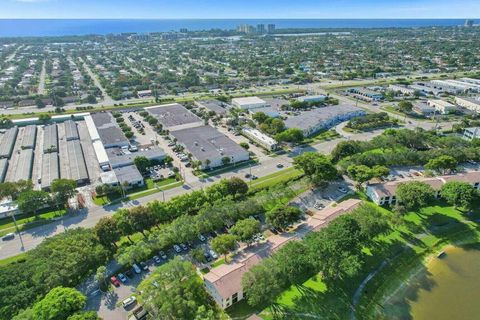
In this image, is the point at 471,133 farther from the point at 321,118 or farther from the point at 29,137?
the point at 29,137

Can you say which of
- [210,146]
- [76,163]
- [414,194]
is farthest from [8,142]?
[414,194]

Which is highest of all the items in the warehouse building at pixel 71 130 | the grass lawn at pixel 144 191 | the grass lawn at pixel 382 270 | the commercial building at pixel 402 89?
the commercial building at pixel 402 89

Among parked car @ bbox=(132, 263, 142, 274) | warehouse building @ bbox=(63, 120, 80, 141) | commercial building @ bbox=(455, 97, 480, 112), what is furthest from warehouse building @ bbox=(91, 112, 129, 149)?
commercial building @ bbox=(455, 97, 480, 112)

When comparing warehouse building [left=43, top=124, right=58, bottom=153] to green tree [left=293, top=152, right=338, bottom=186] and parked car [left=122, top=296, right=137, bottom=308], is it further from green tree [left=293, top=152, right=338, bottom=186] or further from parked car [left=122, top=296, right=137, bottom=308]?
green tree [left=293, top=152, right=338, bottom=186]

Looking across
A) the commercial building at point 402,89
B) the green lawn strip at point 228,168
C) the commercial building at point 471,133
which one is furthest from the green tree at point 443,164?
the commercial building at point 402,89

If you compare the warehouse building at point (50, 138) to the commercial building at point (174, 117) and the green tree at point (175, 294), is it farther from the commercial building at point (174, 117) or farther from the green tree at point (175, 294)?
the green tree at point (175, 294)

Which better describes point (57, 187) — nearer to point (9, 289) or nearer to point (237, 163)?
point (9, 289)

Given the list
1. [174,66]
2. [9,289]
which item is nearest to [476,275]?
[9,289]
